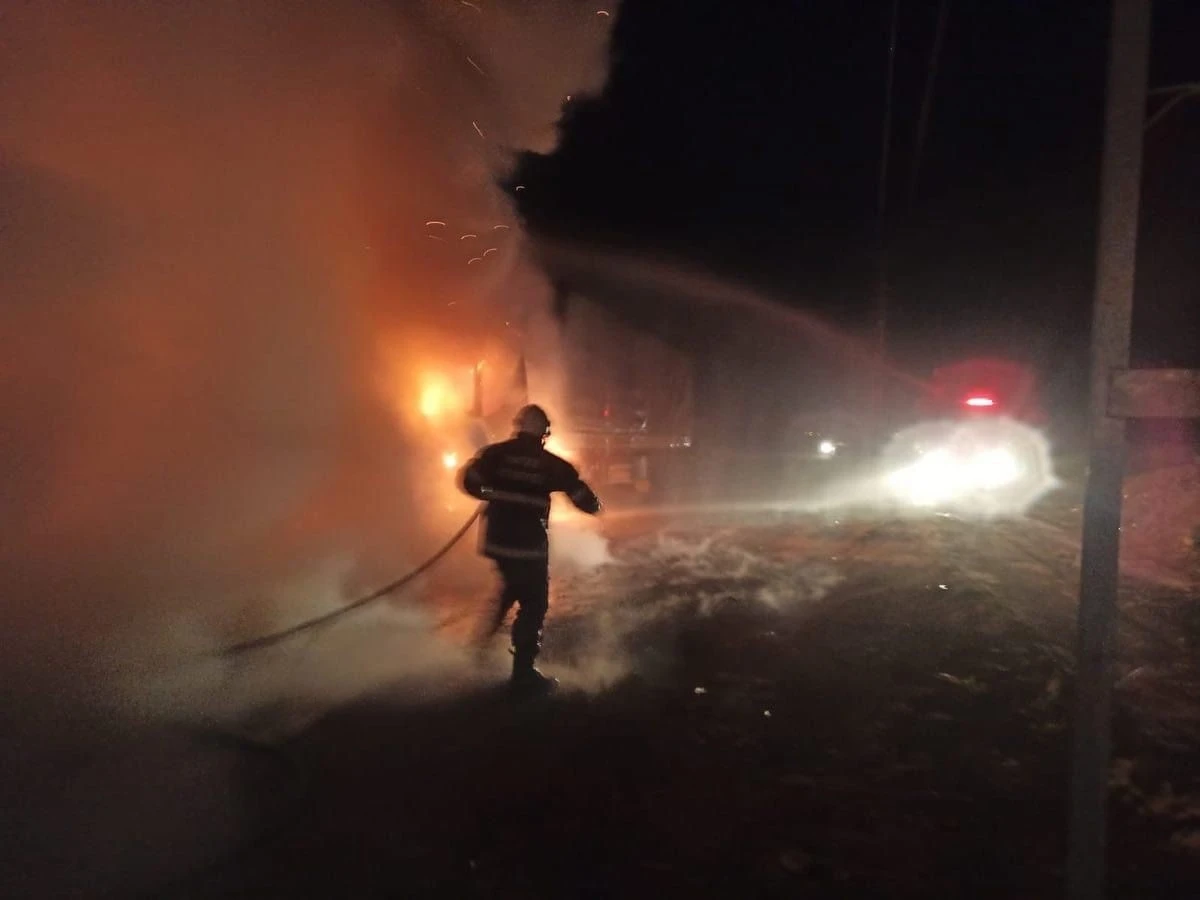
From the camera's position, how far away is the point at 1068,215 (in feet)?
56.7

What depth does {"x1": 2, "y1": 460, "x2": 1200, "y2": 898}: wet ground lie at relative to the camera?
10.8 feet

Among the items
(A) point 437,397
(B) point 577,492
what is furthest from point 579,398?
(B) point 577,492

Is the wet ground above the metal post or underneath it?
underneath

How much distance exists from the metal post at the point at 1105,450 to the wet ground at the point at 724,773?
1.12m

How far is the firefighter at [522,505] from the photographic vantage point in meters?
5.27

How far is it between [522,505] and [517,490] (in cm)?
9

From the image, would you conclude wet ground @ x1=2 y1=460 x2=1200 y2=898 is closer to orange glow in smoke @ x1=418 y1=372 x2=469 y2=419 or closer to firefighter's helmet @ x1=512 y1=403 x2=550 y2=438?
firefighter's helmet @ x1=512 y1=403 x2=550 y2=438

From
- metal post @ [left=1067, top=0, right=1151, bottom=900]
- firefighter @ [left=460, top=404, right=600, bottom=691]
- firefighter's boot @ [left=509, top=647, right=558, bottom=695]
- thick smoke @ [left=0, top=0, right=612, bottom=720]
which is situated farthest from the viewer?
firefighter @ [left=460, top=404, right=600, bottom=691]

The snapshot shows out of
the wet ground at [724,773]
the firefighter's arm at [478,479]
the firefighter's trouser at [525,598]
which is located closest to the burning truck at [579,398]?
the wet ground at [724,773]

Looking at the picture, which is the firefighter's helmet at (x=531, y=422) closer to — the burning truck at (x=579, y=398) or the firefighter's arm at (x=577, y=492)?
the firefighter's arm at (x=577, y=492)

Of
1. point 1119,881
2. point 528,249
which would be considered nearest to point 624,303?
point 528,249

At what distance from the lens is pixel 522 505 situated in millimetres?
5305

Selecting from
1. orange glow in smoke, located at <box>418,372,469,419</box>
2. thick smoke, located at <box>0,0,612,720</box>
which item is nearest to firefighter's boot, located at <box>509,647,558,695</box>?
thick smoke, located at <box>0,0,612,720</box>

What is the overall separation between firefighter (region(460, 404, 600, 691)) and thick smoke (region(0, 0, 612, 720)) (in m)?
1.11
